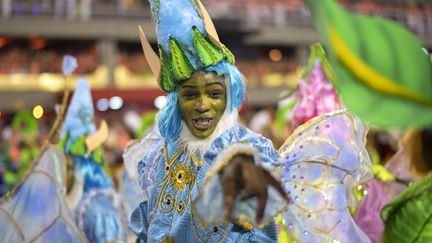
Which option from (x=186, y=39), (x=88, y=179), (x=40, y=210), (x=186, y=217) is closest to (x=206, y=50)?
(x=186, y=39)

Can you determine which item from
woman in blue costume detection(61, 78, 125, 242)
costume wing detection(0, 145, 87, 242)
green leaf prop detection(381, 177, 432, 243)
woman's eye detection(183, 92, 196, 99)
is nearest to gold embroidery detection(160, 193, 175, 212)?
woman's eye detection(183, 92, 196, 99)

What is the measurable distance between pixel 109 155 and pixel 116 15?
34.8 ft

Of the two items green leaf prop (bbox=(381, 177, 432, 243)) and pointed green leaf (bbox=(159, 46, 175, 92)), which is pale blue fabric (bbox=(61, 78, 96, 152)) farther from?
green leaf prop (bbox=(381, 177, 432, 243))

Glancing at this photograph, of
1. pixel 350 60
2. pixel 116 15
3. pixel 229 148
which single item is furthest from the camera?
pixel 116 15

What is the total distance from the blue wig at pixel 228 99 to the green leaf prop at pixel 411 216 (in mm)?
891

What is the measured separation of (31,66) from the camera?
1823 cm

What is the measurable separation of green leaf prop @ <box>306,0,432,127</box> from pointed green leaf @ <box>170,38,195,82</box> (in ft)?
3.88

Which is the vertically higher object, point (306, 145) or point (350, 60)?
point (350, 60)

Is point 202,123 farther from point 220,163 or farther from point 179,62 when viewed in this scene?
point 220,163

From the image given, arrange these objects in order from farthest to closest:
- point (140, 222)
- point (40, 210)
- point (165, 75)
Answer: point (40, 210), point (140, 222), point (165, 75)

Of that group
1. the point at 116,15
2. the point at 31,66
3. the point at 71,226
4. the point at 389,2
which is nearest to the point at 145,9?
the point at 116,15

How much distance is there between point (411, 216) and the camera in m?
1.90

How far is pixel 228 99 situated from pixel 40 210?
4.87ft

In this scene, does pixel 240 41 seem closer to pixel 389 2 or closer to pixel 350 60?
pixel 389 2
